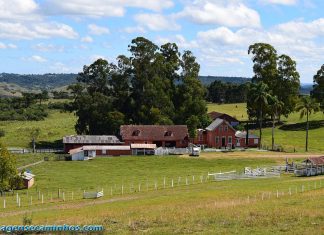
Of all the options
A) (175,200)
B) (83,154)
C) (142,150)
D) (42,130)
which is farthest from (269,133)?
(175,200)

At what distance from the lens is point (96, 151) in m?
90.4

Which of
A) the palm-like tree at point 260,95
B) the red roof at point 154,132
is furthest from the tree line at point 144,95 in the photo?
the palm-like tree at point 260,95

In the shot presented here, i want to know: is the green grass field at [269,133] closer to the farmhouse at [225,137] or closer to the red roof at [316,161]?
the farmhouse at [225,137]

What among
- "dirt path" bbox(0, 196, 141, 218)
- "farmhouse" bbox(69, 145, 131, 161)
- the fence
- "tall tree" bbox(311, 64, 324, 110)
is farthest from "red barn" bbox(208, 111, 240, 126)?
"dirt path" bbox(0, 196, 141, 218)

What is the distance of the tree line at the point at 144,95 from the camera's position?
102750mm

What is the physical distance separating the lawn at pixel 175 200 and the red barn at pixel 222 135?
13462mm

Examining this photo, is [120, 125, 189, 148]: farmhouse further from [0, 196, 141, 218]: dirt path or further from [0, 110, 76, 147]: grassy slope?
[0, 196, 141, 218]: dirt path

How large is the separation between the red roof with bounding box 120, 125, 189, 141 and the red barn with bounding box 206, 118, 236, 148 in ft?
16.8

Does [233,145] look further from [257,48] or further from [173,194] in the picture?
[173,194]

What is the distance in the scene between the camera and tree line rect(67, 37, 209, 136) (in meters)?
103

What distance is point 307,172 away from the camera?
6819cm

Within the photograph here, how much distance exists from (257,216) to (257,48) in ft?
263

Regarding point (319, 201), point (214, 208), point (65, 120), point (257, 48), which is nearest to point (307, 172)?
point (319, 201)

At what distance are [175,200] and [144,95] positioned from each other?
2187 inches
